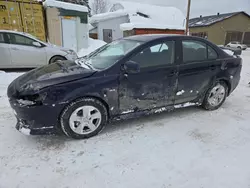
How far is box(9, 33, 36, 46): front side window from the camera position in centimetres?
650

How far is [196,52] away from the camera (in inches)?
137

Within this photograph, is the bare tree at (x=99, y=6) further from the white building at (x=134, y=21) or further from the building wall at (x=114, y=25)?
the building wall at (x=114, y=25)

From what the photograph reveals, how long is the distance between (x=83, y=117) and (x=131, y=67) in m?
1.02

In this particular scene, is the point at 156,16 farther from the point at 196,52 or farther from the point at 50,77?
the point at 50,77

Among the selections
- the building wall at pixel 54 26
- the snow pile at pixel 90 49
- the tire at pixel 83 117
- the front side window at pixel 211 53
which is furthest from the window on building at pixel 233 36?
the tire at pixel 83 117

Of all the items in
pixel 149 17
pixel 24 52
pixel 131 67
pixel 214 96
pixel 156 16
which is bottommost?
pixel 214 96

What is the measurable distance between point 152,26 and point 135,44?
54.5 ft

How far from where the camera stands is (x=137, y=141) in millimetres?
2779

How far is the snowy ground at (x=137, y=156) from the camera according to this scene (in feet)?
6.77

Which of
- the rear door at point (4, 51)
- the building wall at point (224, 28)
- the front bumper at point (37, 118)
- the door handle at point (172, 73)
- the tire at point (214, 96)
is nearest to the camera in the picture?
the front bumper at point (37, 118)

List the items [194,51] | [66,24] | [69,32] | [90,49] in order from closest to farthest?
1. [194,51]
2. [66,24]
3. [69,32]
4. [90,49]

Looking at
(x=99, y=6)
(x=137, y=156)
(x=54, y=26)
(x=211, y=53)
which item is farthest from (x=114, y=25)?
(x=99, y=6)

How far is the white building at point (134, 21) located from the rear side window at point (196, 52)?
15.5 m

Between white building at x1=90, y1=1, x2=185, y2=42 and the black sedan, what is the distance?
619 inches
